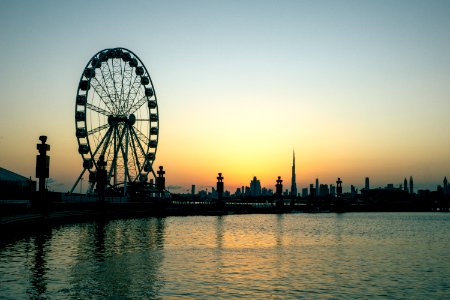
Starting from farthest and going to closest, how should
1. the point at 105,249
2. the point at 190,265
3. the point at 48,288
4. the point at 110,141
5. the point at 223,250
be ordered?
the point at 110,141 → the point at 223,250 → the point at 105,249 → the point at 190,265 → the point at 48,288

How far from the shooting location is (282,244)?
42.9m

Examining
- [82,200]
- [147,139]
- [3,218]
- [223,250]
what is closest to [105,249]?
[223,250]

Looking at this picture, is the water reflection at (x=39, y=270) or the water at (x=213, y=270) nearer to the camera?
the water reflection at (x=39, y=270)

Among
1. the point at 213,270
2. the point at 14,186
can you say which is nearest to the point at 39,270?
the point at 213,270

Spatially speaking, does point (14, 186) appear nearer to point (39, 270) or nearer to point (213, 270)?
point (39, 270)

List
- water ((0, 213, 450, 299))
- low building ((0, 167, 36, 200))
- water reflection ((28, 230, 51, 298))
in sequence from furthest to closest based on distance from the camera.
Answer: low building ((0, 167, 36, 200)) → water ((0, 213, 450, 299)) → water reflection ((28, 230, 51, 298))

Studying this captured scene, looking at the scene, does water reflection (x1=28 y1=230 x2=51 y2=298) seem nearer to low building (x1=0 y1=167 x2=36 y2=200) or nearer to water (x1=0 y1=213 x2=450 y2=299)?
water (x1=0 y1=213 x2=450 y2=299)

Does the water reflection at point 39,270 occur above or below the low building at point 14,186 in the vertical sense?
below

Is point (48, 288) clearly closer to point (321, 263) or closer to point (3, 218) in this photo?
point (321, 263)

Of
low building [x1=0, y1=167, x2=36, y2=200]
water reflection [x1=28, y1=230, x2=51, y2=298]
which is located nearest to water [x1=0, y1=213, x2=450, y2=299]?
water reflection [x1=28, y1=230, x2=51, y2=298]

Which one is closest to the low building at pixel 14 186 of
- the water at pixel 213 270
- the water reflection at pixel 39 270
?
the water at pixel 213 270

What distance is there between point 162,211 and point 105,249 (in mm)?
59738

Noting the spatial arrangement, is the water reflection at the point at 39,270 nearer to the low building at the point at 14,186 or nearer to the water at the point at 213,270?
the water at the point at 213,270

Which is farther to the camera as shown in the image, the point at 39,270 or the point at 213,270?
the point at 213,270
